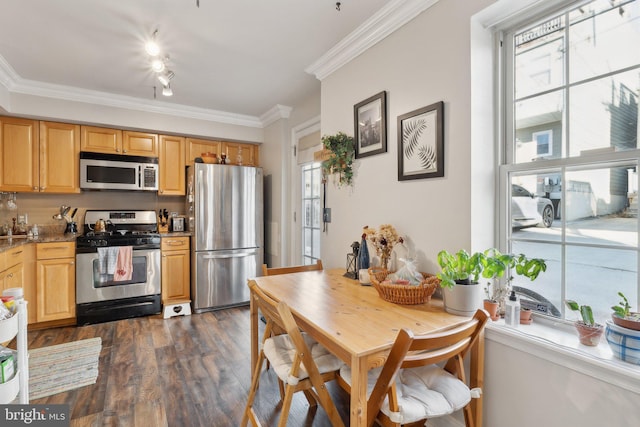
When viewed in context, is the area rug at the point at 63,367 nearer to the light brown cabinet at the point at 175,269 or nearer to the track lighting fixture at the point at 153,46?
the light brown cabinet at the point at 175,269

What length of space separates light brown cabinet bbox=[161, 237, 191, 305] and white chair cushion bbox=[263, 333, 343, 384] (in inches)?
99.3

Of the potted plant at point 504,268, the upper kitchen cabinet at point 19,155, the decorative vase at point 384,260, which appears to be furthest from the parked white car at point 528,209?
the upper kitchen cabinet at point 19,155

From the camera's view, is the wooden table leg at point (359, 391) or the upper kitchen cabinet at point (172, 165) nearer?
the wooden table leg at point (359, 391)

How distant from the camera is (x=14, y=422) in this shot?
1.37 m

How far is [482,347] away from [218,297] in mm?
3186

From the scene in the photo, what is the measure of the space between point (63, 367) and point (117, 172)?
7.19 ft

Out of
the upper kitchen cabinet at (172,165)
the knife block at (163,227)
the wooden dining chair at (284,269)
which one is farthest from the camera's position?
the knife block at (163,227)

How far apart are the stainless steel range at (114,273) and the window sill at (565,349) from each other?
11.6 feet

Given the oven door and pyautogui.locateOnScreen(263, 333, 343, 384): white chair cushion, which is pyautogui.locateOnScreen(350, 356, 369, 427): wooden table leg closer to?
pyautogui.locateOnScreen(263, 333, 343, 384): white chair cushion

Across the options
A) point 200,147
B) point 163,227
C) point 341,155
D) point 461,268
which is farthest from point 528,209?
point 163,227

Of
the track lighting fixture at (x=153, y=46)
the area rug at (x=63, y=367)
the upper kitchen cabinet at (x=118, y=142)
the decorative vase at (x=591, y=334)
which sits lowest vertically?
the area rug at (x=63, y=367)

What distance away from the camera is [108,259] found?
3.37 meters

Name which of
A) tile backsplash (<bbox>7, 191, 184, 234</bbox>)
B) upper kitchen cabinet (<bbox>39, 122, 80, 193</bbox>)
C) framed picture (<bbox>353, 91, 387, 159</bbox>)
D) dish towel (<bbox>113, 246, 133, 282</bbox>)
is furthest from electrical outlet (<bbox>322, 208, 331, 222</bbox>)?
upper kitchen cabinet (<bbox>39, 122, 80, 193</bbox>)

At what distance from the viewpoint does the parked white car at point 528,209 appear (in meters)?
1.45
